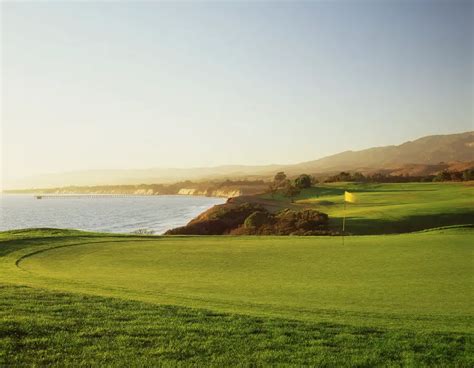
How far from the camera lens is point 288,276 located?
14.0 metres

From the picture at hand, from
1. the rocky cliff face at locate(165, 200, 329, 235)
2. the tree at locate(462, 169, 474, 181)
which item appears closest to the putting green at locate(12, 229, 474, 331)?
the rocky cliff face at locate(165, 200, 329, 235)

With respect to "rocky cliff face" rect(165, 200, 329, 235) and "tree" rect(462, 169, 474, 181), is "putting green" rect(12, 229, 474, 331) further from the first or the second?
"tree" rect(462, 169, 474, 181)

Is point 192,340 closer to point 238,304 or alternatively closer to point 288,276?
point 238,304

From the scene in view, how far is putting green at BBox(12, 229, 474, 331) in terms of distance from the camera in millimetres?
10078

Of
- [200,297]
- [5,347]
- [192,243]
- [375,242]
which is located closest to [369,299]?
[200,297]

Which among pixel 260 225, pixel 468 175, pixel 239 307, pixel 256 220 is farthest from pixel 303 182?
pixel 239 307

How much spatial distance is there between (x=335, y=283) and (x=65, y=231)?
70.6ft

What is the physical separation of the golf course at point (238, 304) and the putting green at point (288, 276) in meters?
0.05

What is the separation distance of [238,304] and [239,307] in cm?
26

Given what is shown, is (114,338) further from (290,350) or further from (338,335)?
(338,335)

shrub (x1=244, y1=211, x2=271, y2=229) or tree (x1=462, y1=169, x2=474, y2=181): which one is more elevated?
tree (x1=462, y1=169, x2=474, y2=181)

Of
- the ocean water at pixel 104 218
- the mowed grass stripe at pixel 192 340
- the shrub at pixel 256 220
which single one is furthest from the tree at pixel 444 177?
the mowed grass stripe at pixel 192 340

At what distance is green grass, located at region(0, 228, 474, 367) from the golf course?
1.3 inches

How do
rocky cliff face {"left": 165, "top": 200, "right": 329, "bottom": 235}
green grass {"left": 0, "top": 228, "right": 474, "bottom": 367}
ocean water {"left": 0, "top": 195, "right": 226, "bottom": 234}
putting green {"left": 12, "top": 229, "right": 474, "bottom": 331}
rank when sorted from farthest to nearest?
ocean water {"left": 0, "top": 195, "right": 226, "bottom": 234} → rocky cliff face {"left": 165, "top": 200, "right": 329, "bottom": 235} → putting green {"left": 12, "top": 229, "right": 474, "bottom": 331} → green grass {"left": 0, "top": 228, "right": 474, "bottom": 367}
